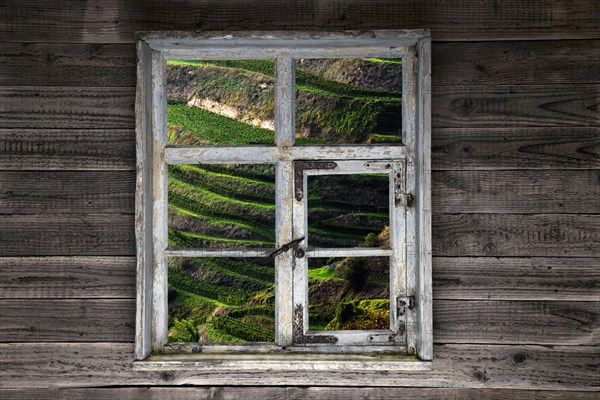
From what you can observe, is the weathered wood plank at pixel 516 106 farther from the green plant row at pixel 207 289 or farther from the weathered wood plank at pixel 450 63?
the green plant row at pixel 207 289

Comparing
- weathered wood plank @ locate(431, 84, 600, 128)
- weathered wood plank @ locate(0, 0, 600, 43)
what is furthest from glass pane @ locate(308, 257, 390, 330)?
weathered wood plank @ locate(0, 0, 600, 43)

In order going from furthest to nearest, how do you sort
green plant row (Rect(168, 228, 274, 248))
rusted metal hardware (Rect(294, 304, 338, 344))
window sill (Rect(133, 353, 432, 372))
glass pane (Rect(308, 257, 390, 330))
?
1. green plant row (Rect(168, 228, 274, 248))
2. glass pane (Rect(308, 257, 390, 330))
3. rusted metal hardware (Rect(294, 304, 338, 344))
4. window sill (Rect(133, 353, 432, 372))

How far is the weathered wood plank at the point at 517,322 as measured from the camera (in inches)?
66.1

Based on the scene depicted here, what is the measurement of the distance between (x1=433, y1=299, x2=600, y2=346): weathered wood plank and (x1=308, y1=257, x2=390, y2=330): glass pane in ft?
0.84

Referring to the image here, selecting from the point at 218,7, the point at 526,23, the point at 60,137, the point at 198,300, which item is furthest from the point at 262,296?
the point at 526,23

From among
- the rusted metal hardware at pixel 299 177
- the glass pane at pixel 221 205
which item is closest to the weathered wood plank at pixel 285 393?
the glass pane at pixel 221 205

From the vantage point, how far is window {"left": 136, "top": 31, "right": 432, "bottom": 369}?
1701 millimetres

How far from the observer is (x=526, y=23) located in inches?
67.1

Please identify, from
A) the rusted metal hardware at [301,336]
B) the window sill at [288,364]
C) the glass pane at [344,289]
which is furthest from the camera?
the glass pane at [344,289]

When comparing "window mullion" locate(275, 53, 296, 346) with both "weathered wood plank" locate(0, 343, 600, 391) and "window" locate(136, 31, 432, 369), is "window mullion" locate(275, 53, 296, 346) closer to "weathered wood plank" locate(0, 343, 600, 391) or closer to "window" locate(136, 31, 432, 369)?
"window" locate(136, 31, 432, 369)

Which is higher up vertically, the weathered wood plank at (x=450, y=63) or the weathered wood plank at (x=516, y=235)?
the weathered wood plank at (x=450, y=63)

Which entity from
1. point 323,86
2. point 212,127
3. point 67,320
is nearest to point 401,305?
point 323,86

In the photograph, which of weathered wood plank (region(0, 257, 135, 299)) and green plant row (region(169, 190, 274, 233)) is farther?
green plant row (region(169, 190, 274, 233))

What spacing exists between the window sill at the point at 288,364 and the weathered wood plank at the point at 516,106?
83 cm
